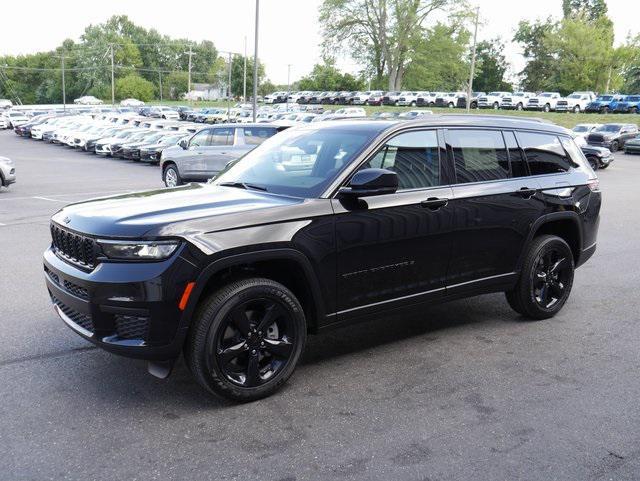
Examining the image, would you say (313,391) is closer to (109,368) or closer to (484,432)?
(484,432)

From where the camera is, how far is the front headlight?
362 cm

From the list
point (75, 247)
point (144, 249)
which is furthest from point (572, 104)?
point (144, 249)

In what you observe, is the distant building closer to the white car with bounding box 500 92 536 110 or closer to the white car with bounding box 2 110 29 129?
the white car with bounding box 2 110 29 129

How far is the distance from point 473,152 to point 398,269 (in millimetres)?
1309

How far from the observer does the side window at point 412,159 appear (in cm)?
467

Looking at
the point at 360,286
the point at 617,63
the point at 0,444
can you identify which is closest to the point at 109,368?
the point at 0,444

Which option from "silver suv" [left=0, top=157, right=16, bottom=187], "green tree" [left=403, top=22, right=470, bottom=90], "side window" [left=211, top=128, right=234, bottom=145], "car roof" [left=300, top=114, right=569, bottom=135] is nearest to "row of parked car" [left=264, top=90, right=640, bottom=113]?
"green tree" [left=403, top=22, right=470, bottom=90]

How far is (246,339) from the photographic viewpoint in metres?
3.96

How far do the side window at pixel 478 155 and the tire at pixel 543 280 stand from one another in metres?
0.79

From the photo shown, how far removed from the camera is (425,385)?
4.31m

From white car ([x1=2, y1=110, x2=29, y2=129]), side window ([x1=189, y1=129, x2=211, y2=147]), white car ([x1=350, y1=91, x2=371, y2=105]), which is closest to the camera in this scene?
side window ([x1=189, y1=129, x2=211, y2=147])

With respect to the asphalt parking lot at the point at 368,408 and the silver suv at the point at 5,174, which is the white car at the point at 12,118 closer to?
the silver suv at the point at 5,174

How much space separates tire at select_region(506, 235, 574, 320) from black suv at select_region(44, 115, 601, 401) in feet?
0.04

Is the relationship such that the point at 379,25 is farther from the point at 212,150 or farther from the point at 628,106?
the point at 212,150
